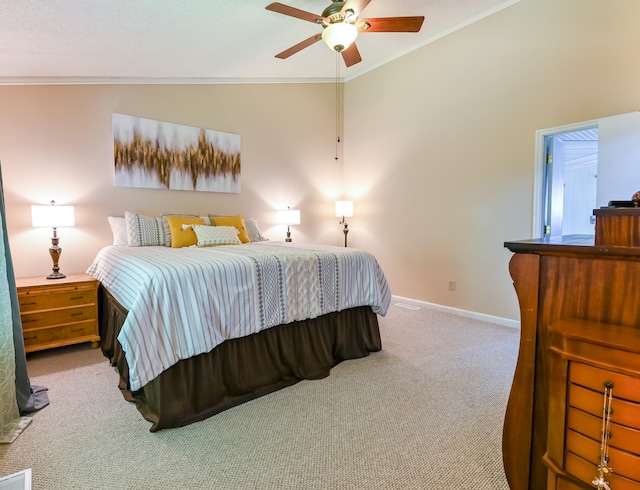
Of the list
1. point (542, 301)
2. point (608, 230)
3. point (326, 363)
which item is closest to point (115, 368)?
point (326, 363)

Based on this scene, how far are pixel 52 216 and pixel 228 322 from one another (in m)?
2.23

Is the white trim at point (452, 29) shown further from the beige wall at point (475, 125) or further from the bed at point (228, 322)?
the bed at point (228, 322)

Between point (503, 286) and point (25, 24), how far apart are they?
15.5ft

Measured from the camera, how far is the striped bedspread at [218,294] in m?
1.76

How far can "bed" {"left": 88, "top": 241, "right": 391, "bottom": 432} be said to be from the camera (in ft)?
5.92

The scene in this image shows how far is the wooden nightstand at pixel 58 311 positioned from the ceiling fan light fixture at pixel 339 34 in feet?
9.28

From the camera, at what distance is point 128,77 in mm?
3613

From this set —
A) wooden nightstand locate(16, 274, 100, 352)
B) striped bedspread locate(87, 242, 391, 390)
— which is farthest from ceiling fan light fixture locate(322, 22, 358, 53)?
wooden nightstand locate(16, 274, 100, 352)

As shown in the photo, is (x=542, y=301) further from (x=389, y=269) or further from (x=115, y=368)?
(x=389, y=269)

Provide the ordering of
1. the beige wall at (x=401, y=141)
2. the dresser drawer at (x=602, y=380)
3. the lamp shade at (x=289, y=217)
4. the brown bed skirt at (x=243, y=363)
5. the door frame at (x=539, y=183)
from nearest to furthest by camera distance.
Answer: the dresser drawer at (x=602, y=380), the brown bed skirt at (x=243, y=363), the beige wall at (x=401, y=141), the door frame at (x=539, y=183), the lamp shade at (x=289, y=217)

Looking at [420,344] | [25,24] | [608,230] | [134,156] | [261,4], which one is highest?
[261,4]

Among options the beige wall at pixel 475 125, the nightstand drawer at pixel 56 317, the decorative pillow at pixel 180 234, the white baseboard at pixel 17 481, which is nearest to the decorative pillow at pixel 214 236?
the decorative pillow at pixel 180 234

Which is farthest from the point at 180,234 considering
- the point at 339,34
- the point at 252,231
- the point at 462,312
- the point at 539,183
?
the point at 539,183

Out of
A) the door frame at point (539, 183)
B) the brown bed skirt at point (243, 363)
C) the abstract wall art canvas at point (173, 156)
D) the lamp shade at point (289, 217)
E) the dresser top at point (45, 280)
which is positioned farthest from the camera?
the lamp shade at point (289, 217)
